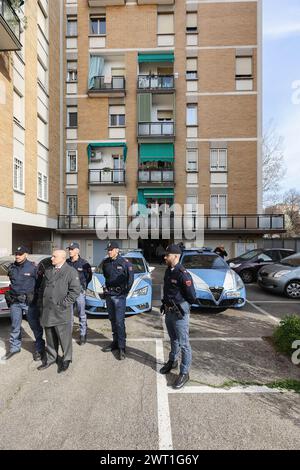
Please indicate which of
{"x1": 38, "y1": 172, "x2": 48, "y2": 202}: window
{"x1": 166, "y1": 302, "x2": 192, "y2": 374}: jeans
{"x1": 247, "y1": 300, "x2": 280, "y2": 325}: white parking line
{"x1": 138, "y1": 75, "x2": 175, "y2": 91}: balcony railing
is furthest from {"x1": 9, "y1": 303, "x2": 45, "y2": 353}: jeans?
{"x1": 138, "y1": 75, "x2": 175, "y2": 91}: balcony railing

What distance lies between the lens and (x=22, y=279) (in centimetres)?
443

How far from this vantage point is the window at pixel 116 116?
20.5m

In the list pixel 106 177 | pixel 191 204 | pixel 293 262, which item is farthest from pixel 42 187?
pixel 293 262

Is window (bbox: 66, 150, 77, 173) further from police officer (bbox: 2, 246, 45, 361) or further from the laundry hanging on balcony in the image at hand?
police officer (bbox: 2, 246, 45, 361)

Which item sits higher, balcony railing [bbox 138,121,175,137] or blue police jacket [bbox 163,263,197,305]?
balcony railing [bbox 138,121,175,137]

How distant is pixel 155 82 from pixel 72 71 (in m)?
6.17

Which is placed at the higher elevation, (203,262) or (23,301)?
(203,262)

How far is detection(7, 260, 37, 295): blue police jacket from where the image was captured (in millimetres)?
4414

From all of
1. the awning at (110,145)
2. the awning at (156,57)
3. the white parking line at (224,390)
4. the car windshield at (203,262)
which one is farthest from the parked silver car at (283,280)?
the awning at (156,57)

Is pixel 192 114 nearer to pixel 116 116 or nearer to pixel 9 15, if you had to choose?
pixel 116 116

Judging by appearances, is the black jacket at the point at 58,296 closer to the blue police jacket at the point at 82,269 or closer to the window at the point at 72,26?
the blue police jacket at the point at 82,269

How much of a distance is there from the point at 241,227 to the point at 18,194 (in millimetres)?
13952

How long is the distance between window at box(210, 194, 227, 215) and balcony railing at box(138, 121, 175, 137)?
17.5ft

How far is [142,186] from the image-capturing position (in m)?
20.0
